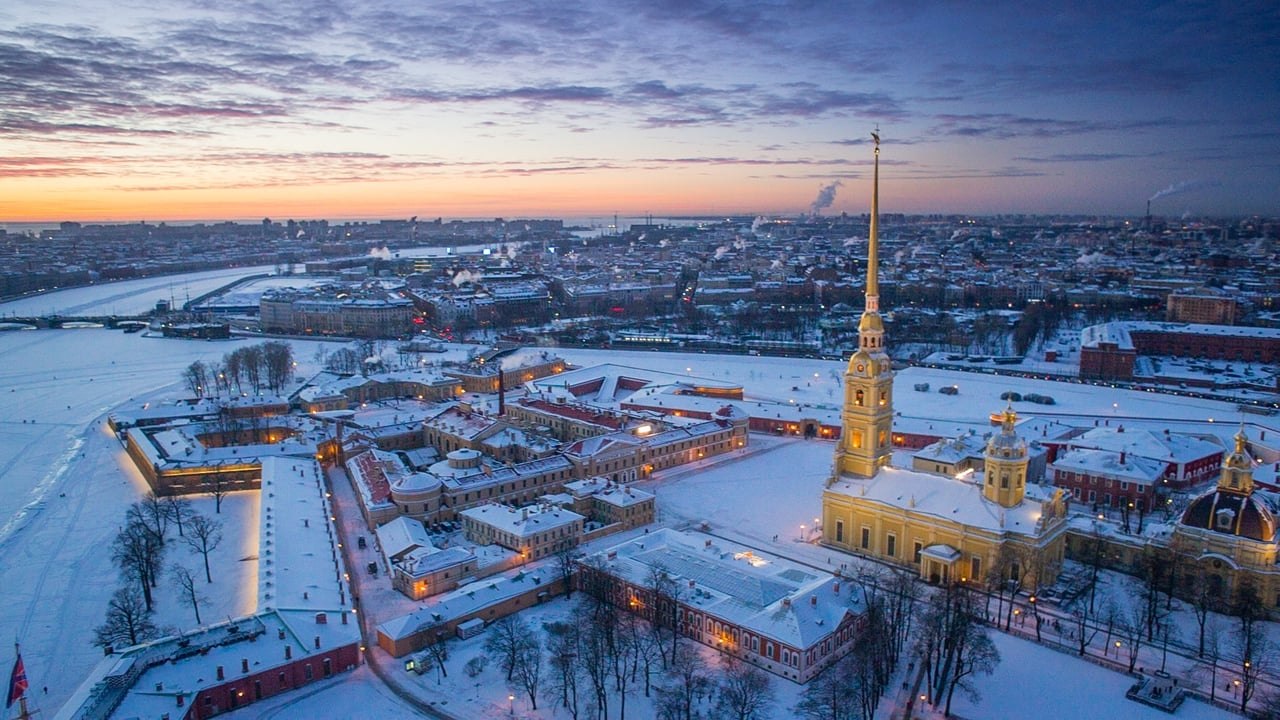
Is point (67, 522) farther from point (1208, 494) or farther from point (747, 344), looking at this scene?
point (747, 344)

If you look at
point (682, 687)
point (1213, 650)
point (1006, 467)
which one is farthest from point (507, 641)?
point (1213, 650)

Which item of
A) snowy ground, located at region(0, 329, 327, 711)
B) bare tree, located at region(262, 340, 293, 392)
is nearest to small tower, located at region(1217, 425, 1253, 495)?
snowy ground, located at region(0, 329, 327, 711)

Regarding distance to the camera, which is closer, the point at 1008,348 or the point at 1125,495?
the point at 1125,495

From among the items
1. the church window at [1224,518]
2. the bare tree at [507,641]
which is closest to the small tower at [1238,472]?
the church window at [1224,518]

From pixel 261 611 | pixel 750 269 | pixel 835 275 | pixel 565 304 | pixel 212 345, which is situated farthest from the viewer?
pixel 750 269

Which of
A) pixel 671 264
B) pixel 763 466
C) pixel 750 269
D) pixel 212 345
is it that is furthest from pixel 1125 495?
pixel 671 264

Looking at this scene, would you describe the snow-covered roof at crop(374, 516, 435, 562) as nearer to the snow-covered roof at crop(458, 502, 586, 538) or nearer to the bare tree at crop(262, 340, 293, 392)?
the snow-covered roof at crop(458, 502, 586, 538)

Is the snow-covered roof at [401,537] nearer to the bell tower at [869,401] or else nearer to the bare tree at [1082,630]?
the bell tower at [869,401]
